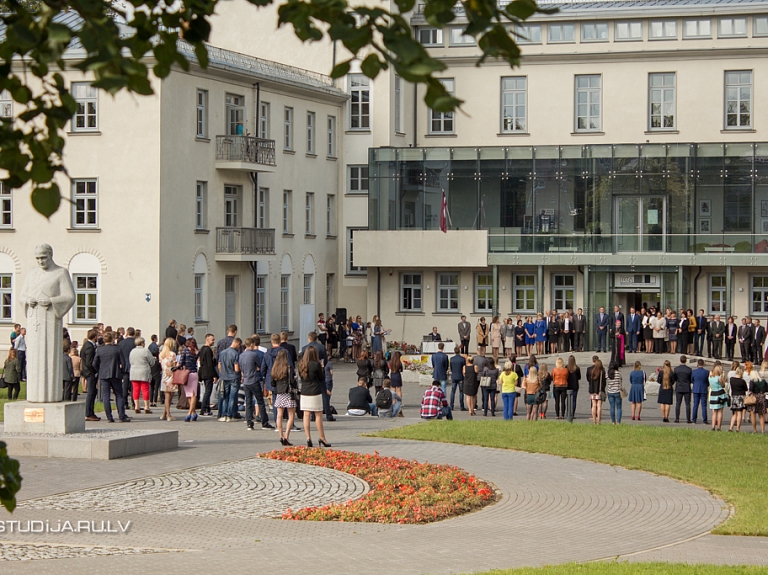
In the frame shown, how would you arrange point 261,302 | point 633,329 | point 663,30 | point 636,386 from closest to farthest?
point 636,386 → point 633,329 → point 261,302 → point 663,30

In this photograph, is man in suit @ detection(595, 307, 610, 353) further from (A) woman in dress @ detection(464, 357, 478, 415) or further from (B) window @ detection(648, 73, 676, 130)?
(A) woman in dress @ detection(464, 357, 478, 415)

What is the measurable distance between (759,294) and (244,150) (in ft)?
71.4

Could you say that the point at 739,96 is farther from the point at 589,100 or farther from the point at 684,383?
the point at 684,383

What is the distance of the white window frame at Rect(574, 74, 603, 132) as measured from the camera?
180 ft

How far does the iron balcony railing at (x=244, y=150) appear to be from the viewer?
43844mm

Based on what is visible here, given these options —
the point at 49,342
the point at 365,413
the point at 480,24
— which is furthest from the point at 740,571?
the point at 365,413

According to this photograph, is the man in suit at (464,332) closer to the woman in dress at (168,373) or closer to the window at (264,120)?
the window at (264,120)

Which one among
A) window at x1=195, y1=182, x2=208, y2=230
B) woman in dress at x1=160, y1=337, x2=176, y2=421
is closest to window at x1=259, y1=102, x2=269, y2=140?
window at x1=195, y1=182, x2=208, y2=230

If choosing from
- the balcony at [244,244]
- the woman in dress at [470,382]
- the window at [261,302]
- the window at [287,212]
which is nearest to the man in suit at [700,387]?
the woman in dress at [470,382]

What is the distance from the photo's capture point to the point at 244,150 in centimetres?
4441

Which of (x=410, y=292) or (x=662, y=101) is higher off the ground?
(x=662, y=101)

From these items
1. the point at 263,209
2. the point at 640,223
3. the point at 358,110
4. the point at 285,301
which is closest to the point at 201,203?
the point at 263,209

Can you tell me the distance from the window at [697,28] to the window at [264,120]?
1962 cm

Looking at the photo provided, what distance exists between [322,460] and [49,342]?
4.50m
